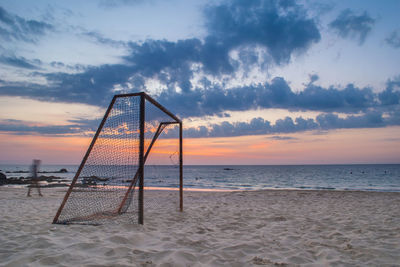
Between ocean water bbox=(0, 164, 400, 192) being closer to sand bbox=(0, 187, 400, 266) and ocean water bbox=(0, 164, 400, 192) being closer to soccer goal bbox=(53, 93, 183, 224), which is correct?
soccer goal bbox=(53, 93, 183, 224)

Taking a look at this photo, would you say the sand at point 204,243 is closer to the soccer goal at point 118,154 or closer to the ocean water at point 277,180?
the soccer goal at point 118,154

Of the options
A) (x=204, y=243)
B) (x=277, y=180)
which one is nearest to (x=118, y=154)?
(x=204, y=243)

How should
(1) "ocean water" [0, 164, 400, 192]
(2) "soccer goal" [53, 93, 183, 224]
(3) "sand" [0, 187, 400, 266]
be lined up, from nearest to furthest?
(3) "sand" [0, 187, 400, 266] → (2) "soccer goal" [53, 93, 183, 224] → (1) "ocean water" [0, 164, 400, 192]

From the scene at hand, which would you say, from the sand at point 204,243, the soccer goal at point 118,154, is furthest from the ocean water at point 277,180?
the sand at point 204,243

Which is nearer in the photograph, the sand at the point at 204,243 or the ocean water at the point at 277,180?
the sand at the point at 204,243

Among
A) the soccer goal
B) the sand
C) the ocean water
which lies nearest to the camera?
the sand

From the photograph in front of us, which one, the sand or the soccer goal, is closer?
the sand

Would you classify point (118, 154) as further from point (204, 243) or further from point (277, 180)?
point (277, 180)

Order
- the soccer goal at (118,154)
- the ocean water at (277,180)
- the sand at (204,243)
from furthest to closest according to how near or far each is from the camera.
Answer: the ocean water at (277,180) → the soccer goal at (118,154) → the sand at (204,243)

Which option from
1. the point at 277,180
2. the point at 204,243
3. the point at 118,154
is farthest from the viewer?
the point at 277,180

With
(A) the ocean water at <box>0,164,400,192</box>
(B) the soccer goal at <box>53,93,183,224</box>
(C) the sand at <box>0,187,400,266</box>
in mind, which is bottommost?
(A) the ocean water at <box>0,164,400,192</box>

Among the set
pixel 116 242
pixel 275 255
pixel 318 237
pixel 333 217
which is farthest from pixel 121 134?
pixel 333 217

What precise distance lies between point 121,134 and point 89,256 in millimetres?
3446

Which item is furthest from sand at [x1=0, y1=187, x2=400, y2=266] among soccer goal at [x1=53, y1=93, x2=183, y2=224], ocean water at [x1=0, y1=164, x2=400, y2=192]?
ocean water at [x1=0, y1=164, x2=400, y2=192]
